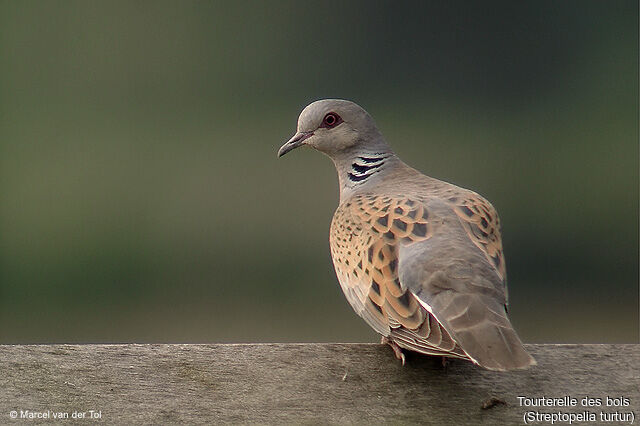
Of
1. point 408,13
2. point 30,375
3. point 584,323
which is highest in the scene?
point 408,13

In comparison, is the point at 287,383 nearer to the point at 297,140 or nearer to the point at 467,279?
the point at 467,279

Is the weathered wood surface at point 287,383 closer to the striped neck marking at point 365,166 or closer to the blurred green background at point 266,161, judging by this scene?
the striped neck marking at point 365,166

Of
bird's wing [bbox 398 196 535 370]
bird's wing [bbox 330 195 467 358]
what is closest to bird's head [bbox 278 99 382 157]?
bird's wing [bbox 330 195 467 358]

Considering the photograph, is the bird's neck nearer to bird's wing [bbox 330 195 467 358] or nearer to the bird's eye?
the bird's eye

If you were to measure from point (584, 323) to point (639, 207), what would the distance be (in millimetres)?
1683

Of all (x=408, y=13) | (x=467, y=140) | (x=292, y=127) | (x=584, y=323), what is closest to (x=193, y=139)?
(x=292, y=127)

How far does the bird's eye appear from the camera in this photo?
551 cm

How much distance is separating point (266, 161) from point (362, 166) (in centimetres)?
404

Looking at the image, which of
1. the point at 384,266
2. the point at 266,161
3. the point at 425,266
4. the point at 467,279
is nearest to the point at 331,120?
the point at 384,266

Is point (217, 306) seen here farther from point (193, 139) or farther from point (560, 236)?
point (560, 236)

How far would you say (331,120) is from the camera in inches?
218

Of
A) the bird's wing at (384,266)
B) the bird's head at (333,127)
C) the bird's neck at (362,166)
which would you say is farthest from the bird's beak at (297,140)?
the bird's wing at (384,266)

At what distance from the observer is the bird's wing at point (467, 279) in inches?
150

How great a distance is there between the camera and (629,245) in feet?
31.8
